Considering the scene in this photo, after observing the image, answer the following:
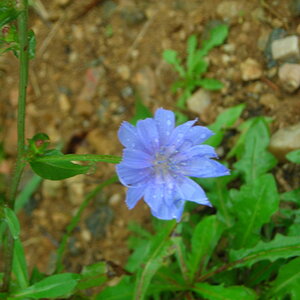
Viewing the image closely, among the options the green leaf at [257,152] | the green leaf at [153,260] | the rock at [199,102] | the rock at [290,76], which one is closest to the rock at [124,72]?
the rock at [199,102]

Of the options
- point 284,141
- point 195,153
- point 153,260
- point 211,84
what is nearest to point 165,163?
point 195,153

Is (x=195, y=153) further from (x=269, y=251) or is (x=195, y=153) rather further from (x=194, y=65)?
(x=194, y=65)

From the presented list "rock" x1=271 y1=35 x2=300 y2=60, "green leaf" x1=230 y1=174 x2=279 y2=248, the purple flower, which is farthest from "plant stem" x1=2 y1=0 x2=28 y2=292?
"rock" x1=271 y1=35 x2=300 y2=60

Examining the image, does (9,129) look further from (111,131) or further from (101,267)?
(101,267)

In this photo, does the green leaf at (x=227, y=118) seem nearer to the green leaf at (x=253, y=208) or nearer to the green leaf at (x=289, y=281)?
the green leaf at (x=253, y=208)

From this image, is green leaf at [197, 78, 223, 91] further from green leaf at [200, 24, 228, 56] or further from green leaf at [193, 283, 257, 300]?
green leaf at [193, 283, 257, 300]

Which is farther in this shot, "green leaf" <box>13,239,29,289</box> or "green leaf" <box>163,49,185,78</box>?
"green leaf" <box>163,49,185,78</box>
